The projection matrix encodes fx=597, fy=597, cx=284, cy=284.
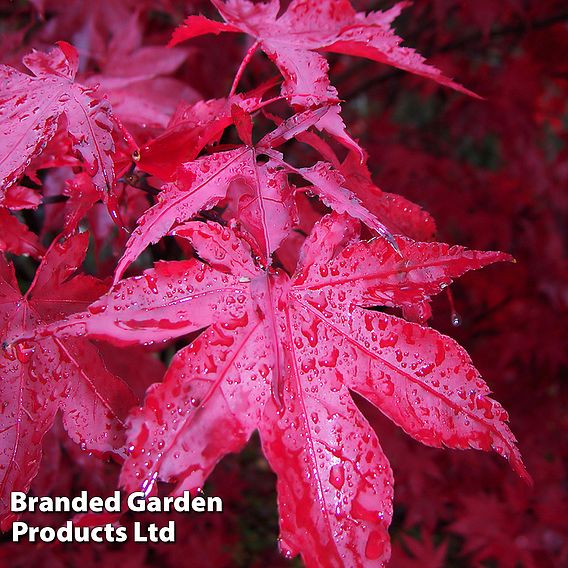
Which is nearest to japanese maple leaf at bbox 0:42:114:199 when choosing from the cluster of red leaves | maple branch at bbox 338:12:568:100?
the cluster of red leaves

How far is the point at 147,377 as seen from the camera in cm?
93

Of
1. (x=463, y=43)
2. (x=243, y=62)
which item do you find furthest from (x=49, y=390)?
(x=463, y=43)

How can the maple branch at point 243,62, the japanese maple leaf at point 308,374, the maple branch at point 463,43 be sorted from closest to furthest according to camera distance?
the japanese maple leaf at point 308,374
the maple branch at point 243,62
the maple branch at point 463,43

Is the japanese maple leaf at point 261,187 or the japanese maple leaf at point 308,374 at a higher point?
the japanese maple leaf at point 261,187

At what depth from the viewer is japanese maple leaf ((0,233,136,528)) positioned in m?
0.60

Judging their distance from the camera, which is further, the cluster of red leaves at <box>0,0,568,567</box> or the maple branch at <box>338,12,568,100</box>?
the maple branch at <box>338,12,568,100</box>

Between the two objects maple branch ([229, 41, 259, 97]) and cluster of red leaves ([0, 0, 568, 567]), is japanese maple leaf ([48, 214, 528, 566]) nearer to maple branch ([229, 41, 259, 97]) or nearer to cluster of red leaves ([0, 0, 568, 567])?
cluster of red leaves ([0, 0, 568, 567])

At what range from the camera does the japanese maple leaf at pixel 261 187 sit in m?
0.57

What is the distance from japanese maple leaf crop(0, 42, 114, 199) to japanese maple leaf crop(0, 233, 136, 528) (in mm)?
130

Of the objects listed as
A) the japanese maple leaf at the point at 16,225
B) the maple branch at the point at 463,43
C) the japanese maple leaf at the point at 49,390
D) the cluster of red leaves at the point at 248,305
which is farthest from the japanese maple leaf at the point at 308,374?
the maple branch at the point at 463,43

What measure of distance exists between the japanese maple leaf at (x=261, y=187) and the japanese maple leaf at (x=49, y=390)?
159 mm

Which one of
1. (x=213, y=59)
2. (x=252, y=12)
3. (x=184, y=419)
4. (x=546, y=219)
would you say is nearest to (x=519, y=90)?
(x=546, y=219)

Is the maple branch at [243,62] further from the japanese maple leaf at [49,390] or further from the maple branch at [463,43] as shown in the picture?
the maple branch at [463,43]

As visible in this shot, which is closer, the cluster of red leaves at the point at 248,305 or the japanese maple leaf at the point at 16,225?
the cluster of red leaves at the point at 248,305
